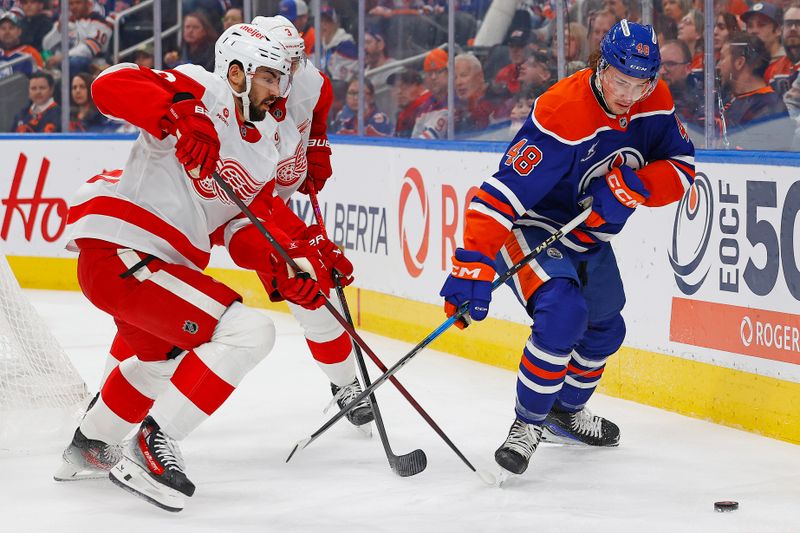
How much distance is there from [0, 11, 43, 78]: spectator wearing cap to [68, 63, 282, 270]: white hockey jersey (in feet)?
16.3

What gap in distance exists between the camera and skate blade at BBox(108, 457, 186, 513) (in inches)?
112

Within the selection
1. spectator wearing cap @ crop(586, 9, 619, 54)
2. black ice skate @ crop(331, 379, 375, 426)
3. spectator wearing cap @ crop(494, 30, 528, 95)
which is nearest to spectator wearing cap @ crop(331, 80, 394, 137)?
spectator wearing cap @ crop(494, 30, 528, 95)

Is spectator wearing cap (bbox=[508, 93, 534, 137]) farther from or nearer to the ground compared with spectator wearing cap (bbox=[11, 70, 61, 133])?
farther from the ground

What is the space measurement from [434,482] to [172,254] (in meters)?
0.87

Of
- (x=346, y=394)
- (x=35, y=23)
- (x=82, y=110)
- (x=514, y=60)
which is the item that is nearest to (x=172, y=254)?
(x=346, y=394)

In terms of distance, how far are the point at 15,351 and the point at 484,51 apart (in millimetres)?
2824

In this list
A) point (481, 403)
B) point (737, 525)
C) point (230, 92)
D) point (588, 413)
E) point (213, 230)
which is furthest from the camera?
point (481, 403)

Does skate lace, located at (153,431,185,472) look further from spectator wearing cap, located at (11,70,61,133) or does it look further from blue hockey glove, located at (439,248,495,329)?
spectator wearing cap, located at (11,70,61,133)

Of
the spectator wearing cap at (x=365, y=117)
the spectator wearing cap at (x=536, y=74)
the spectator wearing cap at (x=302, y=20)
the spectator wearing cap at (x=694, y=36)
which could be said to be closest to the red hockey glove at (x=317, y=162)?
the spectator wearing cap at (x=694, y=36)

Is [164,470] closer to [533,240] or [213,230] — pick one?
[213,230]

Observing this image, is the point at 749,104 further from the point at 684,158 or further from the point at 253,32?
the point at 253,32

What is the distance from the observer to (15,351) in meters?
3.64

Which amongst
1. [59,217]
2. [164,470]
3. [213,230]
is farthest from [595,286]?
[59,217]

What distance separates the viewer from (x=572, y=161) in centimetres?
312
